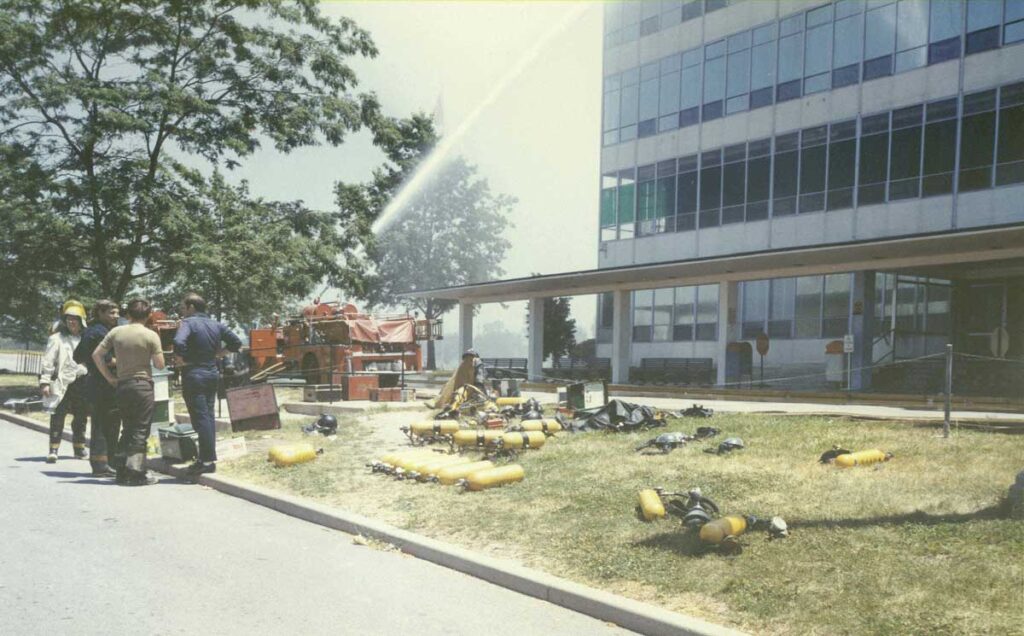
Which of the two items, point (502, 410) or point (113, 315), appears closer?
point (113, 315)

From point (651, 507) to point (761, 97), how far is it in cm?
2634

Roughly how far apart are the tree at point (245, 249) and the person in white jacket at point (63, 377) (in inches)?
430

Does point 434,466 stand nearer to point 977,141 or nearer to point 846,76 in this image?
point 977,141

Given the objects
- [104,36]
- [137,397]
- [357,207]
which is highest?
[104,36]

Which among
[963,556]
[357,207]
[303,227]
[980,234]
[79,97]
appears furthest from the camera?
[357,207]

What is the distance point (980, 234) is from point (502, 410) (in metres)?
11.7

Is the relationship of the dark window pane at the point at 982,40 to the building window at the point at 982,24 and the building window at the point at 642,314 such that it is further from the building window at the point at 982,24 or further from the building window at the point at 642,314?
the building window at the point at 642,314

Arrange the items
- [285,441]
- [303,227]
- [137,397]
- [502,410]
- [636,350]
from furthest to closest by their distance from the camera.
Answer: [636,350] → [303,227] → [502,410] → [285,441] → [137,397]

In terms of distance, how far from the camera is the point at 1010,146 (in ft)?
75.7

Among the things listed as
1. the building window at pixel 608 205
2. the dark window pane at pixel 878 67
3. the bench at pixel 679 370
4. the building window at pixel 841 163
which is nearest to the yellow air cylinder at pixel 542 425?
the building window at pixel 841 163

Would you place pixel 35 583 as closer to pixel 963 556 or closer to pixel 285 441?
pixel 963 556

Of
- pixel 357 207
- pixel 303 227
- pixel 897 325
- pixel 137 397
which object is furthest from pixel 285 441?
pixel 897 325

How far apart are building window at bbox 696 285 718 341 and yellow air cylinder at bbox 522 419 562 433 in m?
22.9

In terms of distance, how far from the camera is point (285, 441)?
12281 mm
